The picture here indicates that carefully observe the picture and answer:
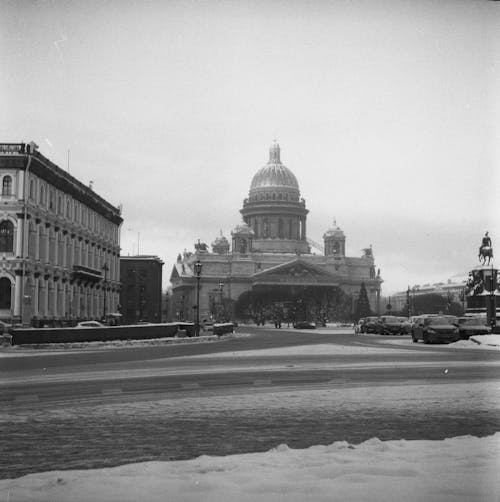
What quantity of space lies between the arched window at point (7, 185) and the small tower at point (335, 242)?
111514 millimetres

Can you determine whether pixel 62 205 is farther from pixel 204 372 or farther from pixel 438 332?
pixel 204 372

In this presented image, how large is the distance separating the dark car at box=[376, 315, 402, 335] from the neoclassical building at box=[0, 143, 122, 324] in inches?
709

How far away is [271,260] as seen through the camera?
15600 cm

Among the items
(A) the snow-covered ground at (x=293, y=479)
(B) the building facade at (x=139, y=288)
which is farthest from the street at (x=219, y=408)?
(B) the building facade at (x=139, y=288)

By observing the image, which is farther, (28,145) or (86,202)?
(86,202)

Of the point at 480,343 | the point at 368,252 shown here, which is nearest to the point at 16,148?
the point at 480,343

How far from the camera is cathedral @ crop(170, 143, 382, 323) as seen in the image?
146875 millimetres

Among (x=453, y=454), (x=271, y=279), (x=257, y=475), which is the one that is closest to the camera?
(x=257, y=475)

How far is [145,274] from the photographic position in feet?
304

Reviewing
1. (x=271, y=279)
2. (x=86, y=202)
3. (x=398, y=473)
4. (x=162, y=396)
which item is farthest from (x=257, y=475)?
(x=271, y=279)

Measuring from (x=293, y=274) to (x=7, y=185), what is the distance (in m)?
101

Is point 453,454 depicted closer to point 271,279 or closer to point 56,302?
point 56,302

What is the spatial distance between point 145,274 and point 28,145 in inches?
1824

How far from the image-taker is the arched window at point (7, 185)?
49656 millimetres
